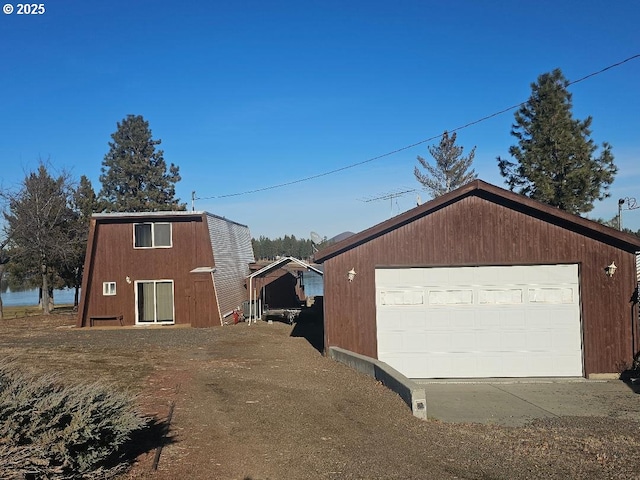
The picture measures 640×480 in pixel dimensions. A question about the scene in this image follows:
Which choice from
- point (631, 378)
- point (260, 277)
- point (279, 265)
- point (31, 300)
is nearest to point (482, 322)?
point (631, 378)

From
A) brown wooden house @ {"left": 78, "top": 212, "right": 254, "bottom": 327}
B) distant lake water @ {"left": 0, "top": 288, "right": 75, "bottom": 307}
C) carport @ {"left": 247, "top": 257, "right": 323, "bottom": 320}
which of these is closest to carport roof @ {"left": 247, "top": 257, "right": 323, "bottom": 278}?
carport @ {"left": 247, "top": 257, "right": 323, "bottom": 320}

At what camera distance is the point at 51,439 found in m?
4.98

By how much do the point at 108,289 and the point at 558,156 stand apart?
2293cm

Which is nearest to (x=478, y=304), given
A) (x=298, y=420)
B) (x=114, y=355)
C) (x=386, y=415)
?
(x=386, y=415)

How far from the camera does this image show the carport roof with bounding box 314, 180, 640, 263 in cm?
1284

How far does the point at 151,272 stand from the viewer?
77.9 ft

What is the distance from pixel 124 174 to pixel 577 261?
5170 cm

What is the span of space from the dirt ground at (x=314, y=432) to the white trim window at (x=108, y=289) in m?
9.80

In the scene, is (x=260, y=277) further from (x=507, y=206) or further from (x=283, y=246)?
(x=283, y=246)

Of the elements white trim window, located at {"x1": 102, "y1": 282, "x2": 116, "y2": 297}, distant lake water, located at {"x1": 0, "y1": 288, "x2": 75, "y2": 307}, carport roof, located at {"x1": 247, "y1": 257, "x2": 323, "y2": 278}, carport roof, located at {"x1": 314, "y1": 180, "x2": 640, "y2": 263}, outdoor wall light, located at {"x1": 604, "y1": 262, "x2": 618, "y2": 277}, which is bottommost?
distant lake water, located at {"x1": 0, "y1": 288, "x2": 75, "y2": 307}

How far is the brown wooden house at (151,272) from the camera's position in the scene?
77.2ft

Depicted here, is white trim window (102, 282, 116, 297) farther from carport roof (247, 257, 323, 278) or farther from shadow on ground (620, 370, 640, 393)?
shadow on ground (620, 370, 640, 393)

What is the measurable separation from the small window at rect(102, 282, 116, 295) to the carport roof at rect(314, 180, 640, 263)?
44.9 ft

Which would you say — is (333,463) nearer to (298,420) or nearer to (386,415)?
(298,420)
